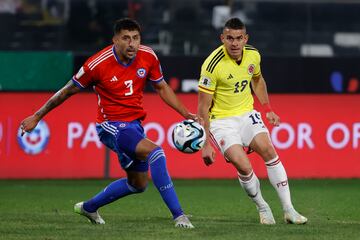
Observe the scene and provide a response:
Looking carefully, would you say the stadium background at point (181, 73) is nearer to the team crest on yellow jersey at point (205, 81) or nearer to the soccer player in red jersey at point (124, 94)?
the team crest on yellow jersey at point (205, 81)

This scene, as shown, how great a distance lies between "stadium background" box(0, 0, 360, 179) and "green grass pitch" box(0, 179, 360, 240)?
0.39m

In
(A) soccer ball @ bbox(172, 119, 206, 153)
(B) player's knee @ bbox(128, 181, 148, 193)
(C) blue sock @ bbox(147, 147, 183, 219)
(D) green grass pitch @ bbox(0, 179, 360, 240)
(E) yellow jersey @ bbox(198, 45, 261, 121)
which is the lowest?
(D) green grass pitch @ bbox(0, 179, 360, 240)

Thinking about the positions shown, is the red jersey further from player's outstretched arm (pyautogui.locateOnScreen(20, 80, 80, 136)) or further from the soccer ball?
the soccer ball

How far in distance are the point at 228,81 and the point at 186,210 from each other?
2.48 meters

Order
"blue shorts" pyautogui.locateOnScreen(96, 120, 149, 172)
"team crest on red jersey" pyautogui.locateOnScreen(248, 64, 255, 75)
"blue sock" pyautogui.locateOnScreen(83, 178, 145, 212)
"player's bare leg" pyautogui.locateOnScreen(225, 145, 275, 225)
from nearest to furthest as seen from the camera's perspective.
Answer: "blue shorts" pyautogui.locateOnScreen(96, 120, 149, 172)
"blue sock" pyautogui.locateOnScreen(83, 178, 145, 212)
"player's bare leg" pyautogui.locateOnScreen(225, 145, 275, 225)
"team crest on red jersey" pyautogui.locateOnScreen(248, 64, 255, 75)

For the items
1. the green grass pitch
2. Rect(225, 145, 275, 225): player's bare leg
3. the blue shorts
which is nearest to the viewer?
the green grass pitch

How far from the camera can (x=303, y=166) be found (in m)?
17.8

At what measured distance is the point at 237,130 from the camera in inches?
424

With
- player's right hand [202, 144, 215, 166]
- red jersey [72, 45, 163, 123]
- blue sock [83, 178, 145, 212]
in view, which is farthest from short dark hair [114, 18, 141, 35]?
blue sock [83, 178, 145, 212]

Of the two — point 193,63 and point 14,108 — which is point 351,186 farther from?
point 14,108

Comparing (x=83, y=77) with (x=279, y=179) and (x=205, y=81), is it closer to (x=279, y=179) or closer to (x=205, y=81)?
→ (x=205, y=81)

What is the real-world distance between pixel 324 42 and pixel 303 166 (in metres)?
3.08

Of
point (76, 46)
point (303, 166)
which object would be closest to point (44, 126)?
point (76, 46)

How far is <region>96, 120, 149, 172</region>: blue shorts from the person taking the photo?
991cm
